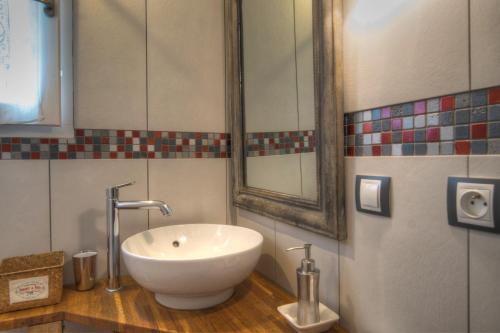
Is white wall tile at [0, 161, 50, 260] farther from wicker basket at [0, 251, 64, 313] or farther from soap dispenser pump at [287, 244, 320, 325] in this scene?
soap dispenser pump at [287, 244, 320, 325]

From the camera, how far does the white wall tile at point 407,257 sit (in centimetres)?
54

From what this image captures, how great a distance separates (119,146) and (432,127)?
1020 millimetres

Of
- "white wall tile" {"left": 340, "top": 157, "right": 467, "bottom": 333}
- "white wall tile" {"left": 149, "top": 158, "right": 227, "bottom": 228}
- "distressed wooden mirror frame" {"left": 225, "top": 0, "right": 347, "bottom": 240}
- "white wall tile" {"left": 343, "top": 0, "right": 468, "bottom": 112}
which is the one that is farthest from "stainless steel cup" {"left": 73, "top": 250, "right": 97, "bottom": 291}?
"white wall tile" {"left": 343, "top": 0, "right": 468, "bottom": 112}

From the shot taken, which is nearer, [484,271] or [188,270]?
[484,271]

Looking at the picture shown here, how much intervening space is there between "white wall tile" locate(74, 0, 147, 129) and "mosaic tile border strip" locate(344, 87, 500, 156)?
830 millimetres

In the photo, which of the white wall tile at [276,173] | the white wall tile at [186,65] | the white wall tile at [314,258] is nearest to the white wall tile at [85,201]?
the white wall tile at [186,65]

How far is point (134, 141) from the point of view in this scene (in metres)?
1.19

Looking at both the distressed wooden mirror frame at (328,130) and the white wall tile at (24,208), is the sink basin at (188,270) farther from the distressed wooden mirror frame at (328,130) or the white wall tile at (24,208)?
the white wall tile at (24,208)

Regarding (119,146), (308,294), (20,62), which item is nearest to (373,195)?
(308,294)

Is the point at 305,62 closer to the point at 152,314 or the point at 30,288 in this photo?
the point at 152,314

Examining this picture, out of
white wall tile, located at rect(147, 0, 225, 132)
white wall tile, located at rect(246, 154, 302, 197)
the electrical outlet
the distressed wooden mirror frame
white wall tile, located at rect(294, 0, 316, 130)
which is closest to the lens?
the electrical outlet

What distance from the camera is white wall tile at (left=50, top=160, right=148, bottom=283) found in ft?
3.58

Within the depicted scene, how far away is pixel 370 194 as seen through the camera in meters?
0.68

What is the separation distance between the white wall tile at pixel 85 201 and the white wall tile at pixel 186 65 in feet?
0.75
